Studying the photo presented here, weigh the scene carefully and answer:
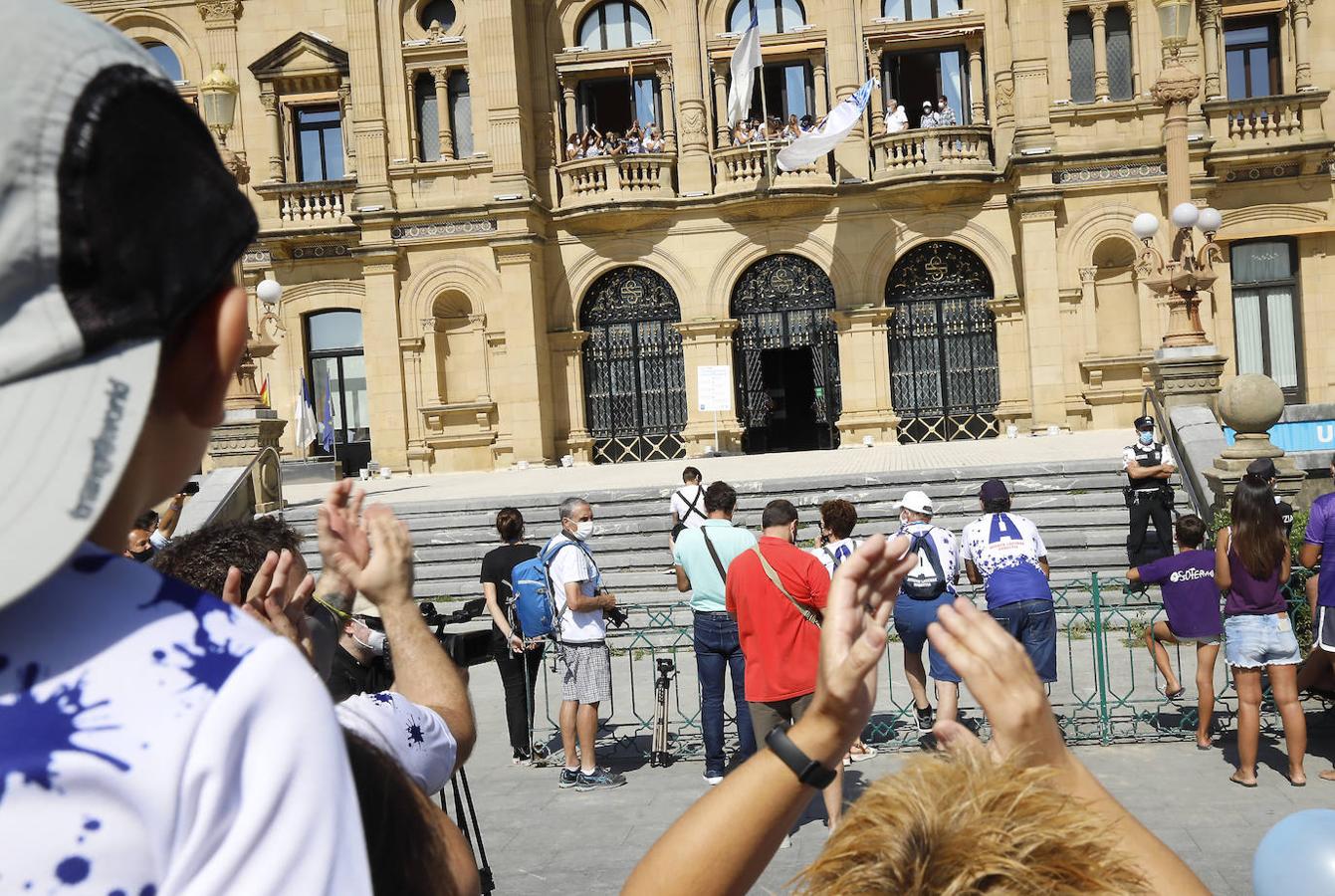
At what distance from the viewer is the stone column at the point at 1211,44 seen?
25875 mm

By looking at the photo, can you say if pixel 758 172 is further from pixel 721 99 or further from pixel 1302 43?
pixel 1302 43

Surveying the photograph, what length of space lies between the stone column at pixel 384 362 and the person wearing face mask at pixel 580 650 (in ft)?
62.8

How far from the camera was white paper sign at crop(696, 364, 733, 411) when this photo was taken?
2553cm

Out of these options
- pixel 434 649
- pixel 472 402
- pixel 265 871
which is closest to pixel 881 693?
pixel 434 649

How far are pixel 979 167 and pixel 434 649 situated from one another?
25352mm

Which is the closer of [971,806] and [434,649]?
[971,806]

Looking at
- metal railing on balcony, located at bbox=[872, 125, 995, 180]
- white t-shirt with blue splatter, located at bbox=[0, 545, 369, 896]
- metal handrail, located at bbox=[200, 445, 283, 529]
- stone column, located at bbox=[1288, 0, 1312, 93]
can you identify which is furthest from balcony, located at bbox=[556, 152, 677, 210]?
white t-shirt with blue splatter, located at bbox=[0, 545, 369, 896]

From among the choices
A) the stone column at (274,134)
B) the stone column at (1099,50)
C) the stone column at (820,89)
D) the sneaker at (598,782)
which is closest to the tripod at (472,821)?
the sneaker at (598,782)

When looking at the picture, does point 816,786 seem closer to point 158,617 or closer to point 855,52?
point 158,617

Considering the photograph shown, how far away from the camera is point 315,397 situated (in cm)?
2836

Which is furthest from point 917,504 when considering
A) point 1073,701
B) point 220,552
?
point 220,552

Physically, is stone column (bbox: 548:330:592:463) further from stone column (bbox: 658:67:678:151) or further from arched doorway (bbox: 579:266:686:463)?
stone column (bbox: 658:67:678:151)

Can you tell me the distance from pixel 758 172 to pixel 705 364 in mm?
4326

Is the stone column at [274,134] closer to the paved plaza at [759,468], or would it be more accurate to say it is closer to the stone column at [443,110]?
the stone column at [443,110]
